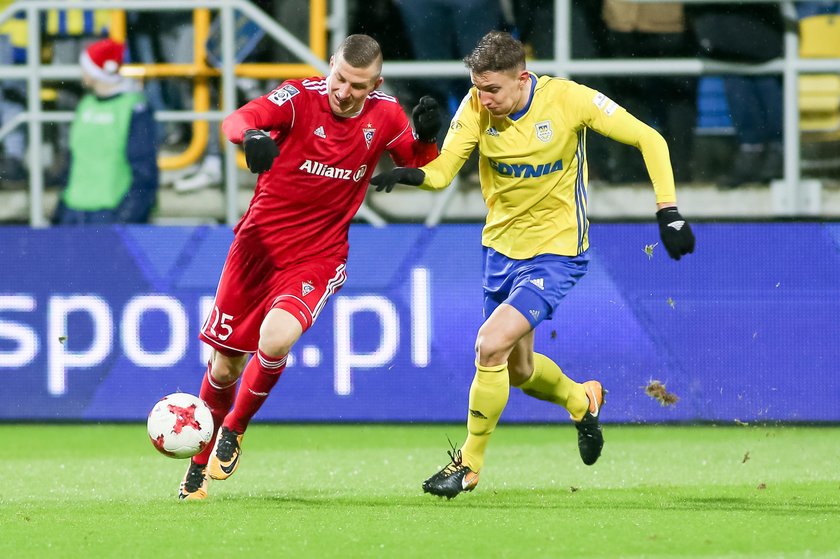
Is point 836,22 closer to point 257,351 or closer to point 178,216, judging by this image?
point 178,216

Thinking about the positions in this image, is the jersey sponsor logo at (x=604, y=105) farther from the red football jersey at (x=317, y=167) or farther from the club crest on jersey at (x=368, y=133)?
the club crest on jersey at (x=368, y=133)

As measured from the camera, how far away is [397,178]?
6.23 m

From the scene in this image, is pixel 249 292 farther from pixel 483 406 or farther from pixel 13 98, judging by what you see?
pixel 13 98

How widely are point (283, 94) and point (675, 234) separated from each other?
5.82ft

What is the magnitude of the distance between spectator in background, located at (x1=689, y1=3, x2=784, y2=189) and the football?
548cm

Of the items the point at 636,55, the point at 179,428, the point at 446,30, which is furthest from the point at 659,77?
the point at 179,428

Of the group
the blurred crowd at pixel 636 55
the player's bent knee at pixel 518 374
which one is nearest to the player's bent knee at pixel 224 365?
the player's bent knee at pixel 518 374

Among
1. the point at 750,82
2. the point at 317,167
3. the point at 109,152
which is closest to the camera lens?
the point at 317,167

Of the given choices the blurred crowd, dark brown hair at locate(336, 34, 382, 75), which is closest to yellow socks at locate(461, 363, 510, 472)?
dark brown hair at locate(336, 34, 382, 75)

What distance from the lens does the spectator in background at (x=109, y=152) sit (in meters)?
10.3

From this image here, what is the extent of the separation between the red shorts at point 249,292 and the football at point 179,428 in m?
0.41

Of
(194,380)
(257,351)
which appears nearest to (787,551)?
(257,351)

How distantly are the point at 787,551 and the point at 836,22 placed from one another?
20.9 ft

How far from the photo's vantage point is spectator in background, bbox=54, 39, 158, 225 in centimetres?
1033
